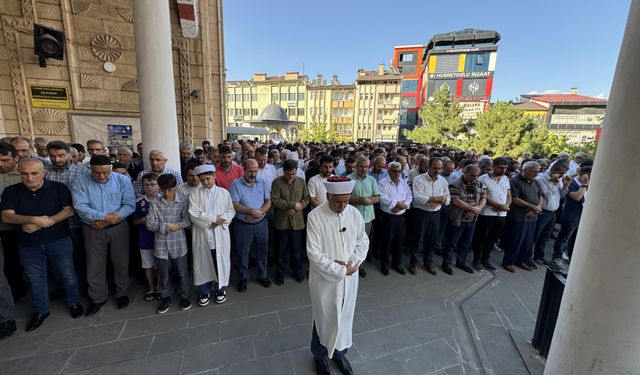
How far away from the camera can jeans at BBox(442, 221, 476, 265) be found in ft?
15.6

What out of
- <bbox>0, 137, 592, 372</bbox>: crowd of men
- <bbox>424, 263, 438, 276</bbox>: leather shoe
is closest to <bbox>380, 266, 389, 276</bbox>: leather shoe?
<bbox>0, 137, 592, 372</bbox>: crowd of men

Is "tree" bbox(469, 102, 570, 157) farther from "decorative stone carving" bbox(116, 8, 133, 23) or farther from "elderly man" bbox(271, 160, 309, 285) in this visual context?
"decorative stone carving" bbox(116, 8, 133, 23)

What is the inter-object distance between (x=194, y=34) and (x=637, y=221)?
10816mm

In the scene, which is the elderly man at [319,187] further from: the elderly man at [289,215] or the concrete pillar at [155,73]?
the concrete pillar at [155,73]

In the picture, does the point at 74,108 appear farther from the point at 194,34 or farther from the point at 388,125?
the point at 388,125

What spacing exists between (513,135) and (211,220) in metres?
24.9

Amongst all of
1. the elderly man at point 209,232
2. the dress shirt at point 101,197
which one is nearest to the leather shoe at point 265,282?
the elderly man at point 209,232

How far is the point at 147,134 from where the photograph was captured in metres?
4.53

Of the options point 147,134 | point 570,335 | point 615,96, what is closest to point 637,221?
point 615,96

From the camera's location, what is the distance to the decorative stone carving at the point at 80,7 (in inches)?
310

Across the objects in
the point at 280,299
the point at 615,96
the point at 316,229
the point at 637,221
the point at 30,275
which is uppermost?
the point at 615,96

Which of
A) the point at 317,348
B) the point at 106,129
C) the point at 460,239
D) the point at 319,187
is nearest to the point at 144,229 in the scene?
the point at 319,187

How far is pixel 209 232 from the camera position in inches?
142

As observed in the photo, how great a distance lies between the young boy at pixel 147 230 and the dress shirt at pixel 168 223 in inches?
7.2
